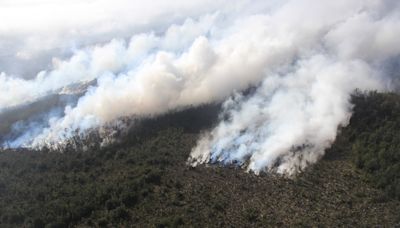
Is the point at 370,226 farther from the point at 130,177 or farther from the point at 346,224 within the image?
→ the point at 130,177

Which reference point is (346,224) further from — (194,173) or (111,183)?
(111,183)

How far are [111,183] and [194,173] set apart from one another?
32816 millimetres

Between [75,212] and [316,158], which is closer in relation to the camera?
[75,212]

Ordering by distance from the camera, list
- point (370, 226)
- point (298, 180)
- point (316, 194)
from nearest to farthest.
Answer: point (370, 226) → point (316, 194) → point (298, 180)

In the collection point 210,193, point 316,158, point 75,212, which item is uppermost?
point 316,158

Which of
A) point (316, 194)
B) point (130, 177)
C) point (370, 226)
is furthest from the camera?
point (130, 177)

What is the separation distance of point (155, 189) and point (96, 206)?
884 inches

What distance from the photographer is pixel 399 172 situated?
16788cm

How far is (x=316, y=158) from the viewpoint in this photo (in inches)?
7584

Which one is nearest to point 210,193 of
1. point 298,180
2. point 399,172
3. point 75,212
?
point 298,180

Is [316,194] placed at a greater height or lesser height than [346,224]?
greater

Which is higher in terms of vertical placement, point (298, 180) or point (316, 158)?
point (316, 158)

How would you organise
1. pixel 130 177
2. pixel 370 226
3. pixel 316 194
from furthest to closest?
1. pixel 130 177
2. pixel 316 194
3. pixel 370 226

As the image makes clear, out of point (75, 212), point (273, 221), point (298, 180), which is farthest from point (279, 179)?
point (75, 212)
